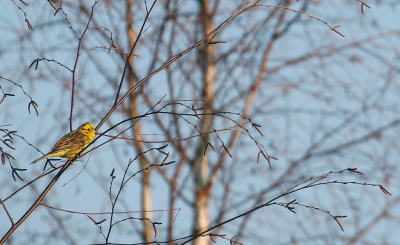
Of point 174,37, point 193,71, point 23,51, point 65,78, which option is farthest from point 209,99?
point 23,51

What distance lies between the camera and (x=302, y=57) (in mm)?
6418

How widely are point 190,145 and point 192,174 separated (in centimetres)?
35

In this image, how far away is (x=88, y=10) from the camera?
6195 mm

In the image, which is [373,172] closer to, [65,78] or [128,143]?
[128,143]

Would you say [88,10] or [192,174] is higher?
[88,10]

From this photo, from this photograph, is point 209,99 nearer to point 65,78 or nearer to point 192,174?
point 192,174

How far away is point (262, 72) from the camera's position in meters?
6.37

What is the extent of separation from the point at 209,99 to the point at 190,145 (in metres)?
0.60

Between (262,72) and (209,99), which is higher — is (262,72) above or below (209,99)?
above

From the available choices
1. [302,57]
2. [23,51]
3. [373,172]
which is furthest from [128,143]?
[373,172]

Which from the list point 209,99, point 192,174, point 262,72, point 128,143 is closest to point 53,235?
point 128,143

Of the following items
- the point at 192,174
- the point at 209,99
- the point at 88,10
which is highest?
the point at 88,10

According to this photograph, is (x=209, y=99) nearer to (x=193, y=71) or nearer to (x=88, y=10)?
(x=193, y=71)

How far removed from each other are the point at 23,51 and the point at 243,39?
8.59ft
